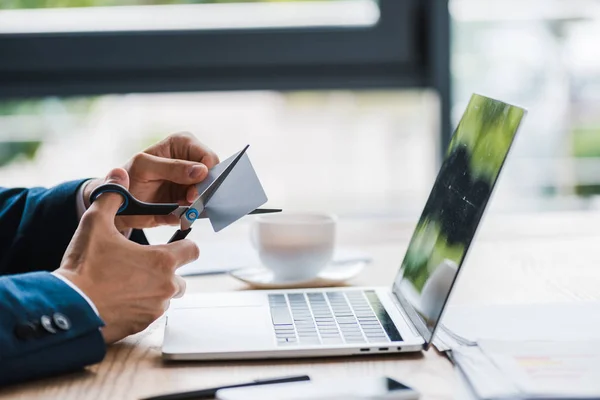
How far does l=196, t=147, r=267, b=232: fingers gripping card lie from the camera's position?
910mm

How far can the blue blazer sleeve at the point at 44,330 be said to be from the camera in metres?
0.73

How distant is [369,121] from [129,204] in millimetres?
1234

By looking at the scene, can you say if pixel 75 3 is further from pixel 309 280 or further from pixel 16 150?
pixel 309 280

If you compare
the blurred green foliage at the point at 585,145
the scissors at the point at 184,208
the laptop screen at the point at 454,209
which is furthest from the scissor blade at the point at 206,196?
the blurred green foliage at the point at 585,145

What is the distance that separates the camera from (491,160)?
771mm

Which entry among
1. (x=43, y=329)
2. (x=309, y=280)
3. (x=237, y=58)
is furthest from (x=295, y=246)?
(x=237, y=58)

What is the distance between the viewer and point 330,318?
2.91 ft

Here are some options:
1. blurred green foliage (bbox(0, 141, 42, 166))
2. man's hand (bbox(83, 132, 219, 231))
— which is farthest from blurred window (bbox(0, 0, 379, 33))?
man's hand (bbox(83, 132, 219, 231))

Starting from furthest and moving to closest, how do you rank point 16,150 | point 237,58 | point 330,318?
point 16,150 < point 237,58 < point 330,318

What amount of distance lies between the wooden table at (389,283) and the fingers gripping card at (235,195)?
13 cm

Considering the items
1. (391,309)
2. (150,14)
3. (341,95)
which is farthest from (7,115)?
(391,309)

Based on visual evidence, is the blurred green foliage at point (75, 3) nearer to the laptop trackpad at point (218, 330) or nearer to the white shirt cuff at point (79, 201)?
the white shirt cuff at point (79, 201)

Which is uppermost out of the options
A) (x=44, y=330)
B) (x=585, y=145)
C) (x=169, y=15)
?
(x=169, y=15)

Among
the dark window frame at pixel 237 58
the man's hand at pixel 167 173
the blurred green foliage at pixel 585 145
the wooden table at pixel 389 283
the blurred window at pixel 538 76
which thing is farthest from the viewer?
the blurred green foliage at pixel 585 145
